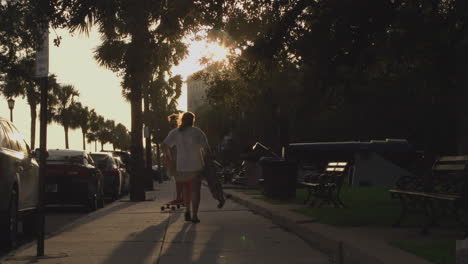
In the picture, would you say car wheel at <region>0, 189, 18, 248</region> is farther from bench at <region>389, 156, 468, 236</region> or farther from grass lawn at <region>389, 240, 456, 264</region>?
bench at <region>389, 156, 468, 236</region>

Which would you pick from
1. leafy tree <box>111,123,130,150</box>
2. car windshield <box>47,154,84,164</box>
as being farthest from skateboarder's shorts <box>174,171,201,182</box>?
leafy tree <box>111,123,130,150</box>

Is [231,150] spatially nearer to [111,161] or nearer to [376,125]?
[376,125]

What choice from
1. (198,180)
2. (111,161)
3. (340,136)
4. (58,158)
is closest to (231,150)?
(340,136)

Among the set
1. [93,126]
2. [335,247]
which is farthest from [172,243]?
[93,126]

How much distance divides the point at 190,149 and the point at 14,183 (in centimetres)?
379

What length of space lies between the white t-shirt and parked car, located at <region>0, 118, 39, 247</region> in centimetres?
241

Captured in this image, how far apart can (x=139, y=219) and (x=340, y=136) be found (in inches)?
2121

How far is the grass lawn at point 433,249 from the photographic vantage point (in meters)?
7.47

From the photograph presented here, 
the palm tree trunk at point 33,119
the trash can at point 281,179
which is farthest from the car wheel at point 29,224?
the palm tree trunk at point 33,119

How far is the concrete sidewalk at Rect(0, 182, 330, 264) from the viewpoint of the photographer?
877 centimetres

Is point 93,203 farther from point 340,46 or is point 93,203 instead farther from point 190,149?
point 340,46

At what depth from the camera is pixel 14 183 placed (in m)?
10.6

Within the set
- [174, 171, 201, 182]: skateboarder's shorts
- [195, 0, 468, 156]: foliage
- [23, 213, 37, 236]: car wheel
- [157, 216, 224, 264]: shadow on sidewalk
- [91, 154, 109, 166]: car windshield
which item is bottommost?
[157, 216, 224, 264]: shadow on sidewalk

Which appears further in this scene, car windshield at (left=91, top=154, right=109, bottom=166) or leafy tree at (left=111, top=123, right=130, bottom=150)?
leafy tree at (left=111, top=123, right=130, bottom=150)
